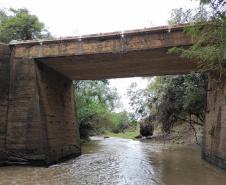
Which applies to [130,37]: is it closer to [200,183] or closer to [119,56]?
[119,56]

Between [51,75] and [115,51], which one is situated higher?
[115,51]

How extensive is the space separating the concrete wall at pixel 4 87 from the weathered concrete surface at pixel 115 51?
1.26 feet

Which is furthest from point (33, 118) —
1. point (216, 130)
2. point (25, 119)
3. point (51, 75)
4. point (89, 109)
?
point (89, 109)

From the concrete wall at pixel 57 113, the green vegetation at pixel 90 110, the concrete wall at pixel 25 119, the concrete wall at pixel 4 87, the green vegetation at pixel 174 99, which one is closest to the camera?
the concrete wall at pixel 25 119

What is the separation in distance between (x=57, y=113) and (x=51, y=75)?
4.97 ft

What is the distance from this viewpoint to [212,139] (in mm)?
6641

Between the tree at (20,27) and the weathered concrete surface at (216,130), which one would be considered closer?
the weathered concrete surface at (216,130)

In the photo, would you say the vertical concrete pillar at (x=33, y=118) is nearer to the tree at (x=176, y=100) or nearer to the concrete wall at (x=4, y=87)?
the concrete wall at (x=4, y=87)

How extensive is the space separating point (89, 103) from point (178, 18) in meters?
8.83

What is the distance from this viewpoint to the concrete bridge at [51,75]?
19.2 feet

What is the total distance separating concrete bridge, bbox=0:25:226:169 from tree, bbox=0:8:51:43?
29.7 ft

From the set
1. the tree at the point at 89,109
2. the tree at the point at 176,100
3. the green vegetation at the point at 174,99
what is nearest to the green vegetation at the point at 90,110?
the tree at the point at 89,109

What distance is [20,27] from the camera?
14.7m

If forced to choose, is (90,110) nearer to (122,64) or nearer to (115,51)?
(122,64)
